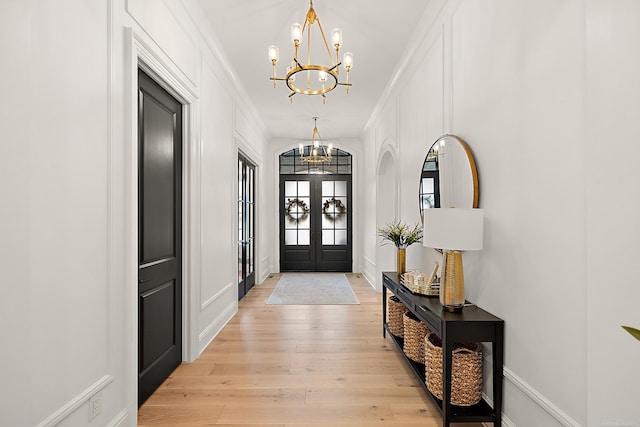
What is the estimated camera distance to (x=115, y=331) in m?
1.98

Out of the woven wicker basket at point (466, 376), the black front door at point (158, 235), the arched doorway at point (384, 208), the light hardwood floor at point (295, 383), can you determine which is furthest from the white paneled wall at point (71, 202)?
the arched doorway at point (384, 208)

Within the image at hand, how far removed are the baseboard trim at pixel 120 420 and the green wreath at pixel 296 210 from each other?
6.42 meters

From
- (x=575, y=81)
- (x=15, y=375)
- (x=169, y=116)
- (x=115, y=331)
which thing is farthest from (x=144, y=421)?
(x=575, y=81)

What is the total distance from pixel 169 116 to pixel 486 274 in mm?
2565

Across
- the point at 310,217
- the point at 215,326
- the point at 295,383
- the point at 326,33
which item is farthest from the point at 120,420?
the point at 310,217

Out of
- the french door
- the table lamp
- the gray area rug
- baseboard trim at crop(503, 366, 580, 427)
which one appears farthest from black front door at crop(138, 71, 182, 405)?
the gray area rug

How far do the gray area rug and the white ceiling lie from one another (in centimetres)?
Answer: 303

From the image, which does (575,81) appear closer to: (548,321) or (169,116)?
(548,321)

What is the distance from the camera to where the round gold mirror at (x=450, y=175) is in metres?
2.42

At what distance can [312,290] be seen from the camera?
6230 mm

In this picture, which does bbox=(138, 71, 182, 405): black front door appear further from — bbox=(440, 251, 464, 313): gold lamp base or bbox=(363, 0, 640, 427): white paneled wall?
bbox=(363, 0, 640, 427): white paneled wall

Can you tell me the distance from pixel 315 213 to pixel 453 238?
20.9 feet

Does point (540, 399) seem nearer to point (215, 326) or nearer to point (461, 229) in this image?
point (461, 229)

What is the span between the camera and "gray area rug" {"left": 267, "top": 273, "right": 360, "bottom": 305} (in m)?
5.48
